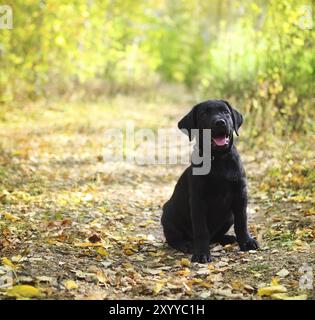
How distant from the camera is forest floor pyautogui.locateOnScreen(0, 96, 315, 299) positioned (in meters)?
4.32

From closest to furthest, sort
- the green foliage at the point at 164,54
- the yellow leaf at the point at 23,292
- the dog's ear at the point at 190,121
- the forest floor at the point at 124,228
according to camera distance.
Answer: the yellow leaf at the point at 23,292 → the forest floor at the point at 124,228 → the dog's ear at the point at 190,121 → the green foliage at the point at 164,54

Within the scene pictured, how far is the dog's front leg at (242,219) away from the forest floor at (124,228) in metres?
0.12

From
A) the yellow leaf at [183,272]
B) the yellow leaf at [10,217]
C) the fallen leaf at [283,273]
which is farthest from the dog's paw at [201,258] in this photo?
the yellow leaf at [10,217]

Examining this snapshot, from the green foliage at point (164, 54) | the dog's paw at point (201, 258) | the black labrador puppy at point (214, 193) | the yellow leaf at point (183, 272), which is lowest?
the yellow leaf at point (183, 272)

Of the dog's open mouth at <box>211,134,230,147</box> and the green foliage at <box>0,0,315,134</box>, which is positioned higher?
the green foliage at <box>0,0,315,134</box>

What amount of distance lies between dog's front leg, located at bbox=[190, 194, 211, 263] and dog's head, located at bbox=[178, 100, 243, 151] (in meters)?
0.57

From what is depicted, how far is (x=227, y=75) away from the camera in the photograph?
1309cm

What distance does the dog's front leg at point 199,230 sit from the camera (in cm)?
513

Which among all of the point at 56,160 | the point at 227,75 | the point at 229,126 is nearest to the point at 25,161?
the point at 56,160

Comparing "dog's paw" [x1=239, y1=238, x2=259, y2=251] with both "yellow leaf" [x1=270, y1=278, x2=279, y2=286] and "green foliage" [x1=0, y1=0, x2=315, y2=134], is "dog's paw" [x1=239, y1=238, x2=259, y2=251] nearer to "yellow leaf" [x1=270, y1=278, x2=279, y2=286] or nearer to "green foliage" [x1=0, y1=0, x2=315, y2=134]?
"yellow leaf" [x1=270, y1=278, x2=279, y2=286]

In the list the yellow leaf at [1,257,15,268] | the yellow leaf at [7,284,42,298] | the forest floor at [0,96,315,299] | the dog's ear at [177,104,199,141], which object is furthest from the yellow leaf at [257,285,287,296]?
the yellow leaf at [1,257,15,268]

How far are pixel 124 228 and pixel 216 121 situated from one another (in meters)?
1.88

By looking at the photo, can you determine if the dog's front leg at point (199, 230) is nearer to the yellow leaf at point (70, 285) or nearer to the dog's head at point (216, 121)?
the dog's head at point (216, 121)

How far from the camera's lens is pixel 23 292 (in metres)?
3.93
